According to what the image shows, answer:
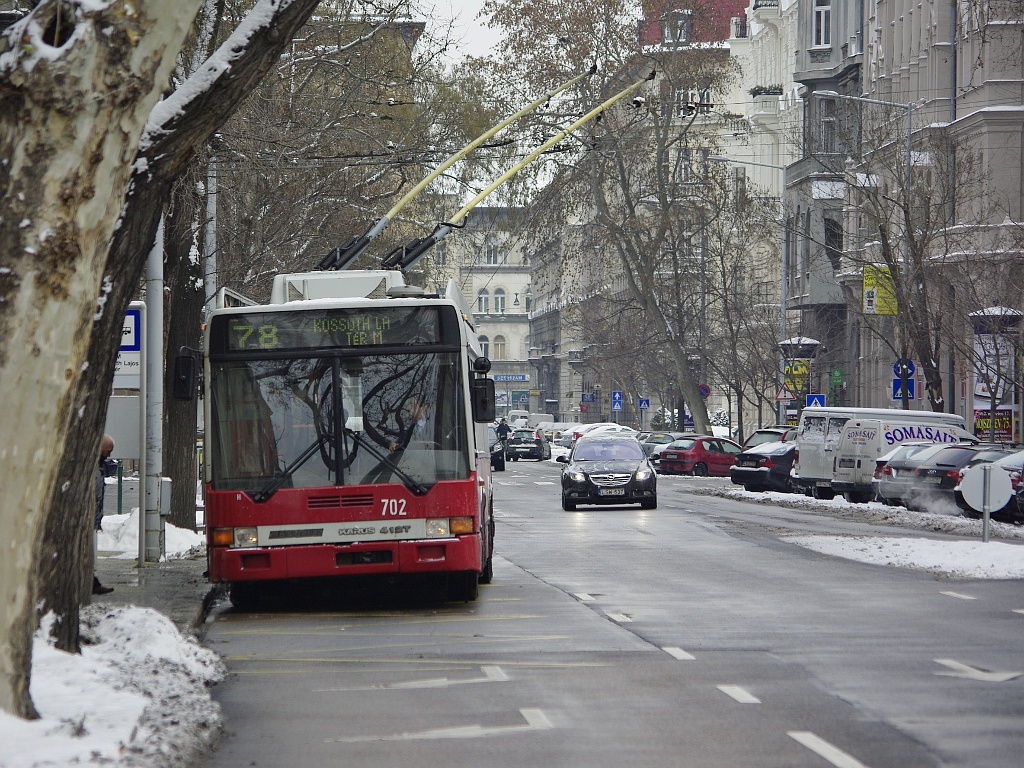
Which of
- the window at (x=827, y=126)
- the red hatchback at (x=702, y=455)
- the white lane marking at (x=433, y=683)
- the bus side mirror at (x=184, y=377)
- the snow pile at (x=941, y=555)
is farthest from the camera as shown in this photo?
the red hatchback at (x=702, y=455)

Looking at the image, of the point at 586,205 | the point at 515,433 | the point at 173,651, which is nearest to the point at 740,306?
the point at 586,205

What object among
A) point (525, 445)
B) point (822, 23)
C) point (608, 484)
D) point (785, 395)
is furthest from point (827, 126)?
point (608, 484)

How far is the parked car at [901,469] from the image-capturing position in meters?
31.8

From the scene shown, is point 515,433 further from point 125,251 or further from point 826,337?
point 125,251

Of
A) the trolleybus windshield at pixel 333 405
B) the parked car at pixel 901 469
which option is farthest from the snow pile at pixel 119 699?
the parked car at pixel 901 469

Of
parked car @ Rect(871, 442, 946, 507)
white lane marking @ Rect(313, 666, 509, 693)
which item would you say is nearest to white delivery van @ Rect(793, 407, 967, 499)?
parked car @ Rect(871, 442, 946, 507)

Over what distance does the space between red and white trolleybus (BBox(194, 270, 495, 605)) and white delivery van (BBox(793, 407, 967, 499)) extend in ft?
74.4

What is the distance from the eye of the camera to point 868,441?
36.1m

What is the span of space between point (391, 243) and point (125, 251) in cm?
3215

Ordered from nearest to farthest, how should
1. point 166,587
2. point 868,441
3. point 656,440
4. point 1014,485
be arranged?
point 166,587 < point 1014,485 < point 868,441 < point 656,440

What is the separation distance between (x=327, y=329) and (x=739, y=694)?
6550 millimetres

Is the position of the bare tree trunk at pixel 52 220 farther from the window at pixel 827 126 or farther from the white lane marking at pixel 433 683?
the window at pixel 827 126

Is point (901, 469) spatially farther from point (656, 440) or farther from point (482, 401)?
point (656, 440)

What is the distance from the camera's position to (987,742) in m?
7.93
